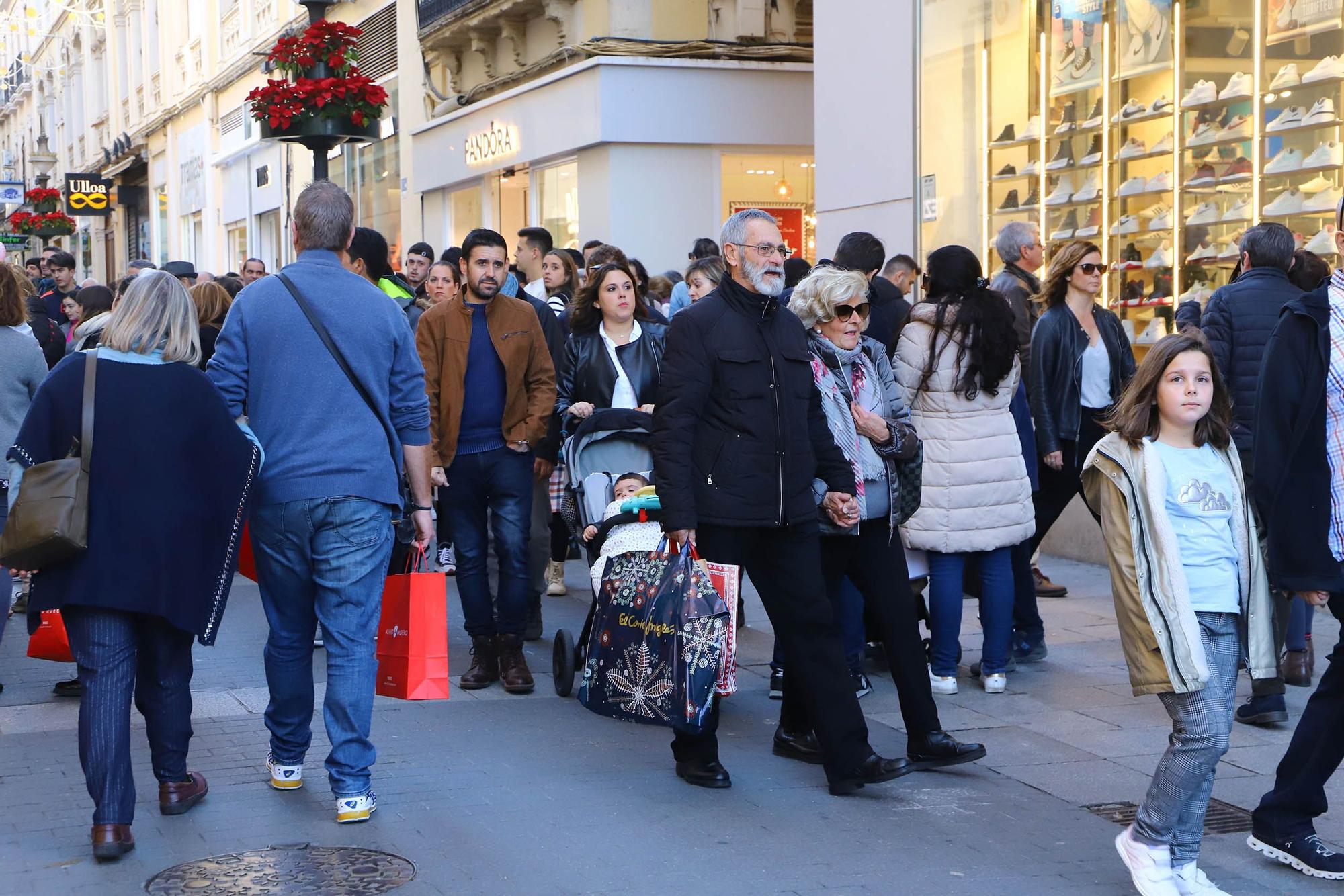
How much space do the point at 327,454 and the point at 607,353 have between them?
2.90 meters

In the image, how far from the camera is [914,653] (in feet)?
19.6

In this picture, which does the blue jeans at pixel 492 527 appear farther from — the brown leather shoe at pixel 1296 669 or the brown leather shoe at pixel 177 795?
the brown leather shoe at pixel 1296 669

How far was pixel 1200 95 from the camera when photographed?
33.6ft

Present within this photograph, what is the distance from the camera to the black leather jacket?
26.2 feet

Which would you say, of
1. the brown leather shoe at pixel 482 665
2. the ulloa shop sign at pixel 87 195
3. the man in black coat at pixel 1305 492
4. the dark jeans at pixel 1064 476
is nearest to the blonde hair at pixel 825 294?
the man in black coat at pixel 1305 492

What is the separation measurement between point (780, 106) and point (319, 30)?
594cm

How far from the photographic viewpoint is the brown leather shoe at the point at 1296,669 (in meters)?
7.40

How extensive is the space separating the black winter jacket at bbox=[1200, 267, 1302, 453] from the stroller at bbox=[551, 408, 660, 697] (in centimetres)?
266

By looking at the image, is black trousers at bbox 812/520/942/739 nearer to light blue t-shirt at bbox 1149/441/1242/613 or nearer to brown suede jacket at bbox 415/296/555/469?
light blue t-shirt at bbox 1149/441/1242/613

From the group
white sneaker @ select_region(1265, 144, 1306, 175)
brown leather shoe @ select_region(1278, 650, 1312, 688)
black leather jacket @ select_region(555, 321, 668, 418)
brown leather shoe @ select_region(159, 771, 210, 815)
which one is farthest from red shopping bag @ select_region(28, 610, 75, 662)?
white sneaker @ select_region(1265, 144, 1306, 175)

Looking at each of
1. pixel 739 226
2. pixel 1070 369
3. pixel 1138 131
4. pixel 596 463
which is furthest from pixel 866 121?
pixel 739 226

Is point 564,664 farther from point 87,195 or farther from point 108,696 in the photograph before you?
point 87,195

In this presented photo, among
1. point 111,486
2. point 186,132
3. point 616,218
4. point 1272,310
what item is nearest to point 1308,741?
point 1272,310

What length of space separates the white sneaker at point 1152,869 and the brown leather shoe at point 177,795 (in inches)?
118
